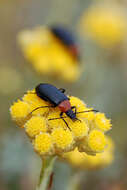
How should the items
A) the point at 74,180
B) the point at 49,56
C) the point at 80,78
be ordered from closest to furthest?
the point at 74,180, the point at 49,56, the point at 80,78

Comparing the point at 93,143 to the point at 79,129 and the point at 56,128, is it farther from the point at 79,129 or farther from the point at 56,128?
the point at 56,128

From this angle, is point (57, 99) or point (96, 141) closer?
point (96, 141)

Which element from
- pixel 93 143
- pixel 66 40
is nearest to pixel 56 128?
pixel 93 143

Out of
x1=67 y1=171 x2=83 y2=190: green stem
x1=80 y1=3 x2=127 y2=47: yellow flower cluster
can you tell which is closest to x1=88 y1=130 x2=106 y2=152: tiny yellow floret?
x1=67 y1=171 x2=83 y2=190: green stem

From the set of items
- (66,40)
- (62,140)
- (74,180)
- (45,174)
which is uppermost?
(66,40)

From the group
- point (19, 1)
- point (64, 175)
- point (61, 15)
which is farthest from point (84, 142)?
point (19, 1)

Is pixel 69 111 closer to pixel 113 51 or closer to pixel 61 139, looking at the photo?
pixel 61 139
